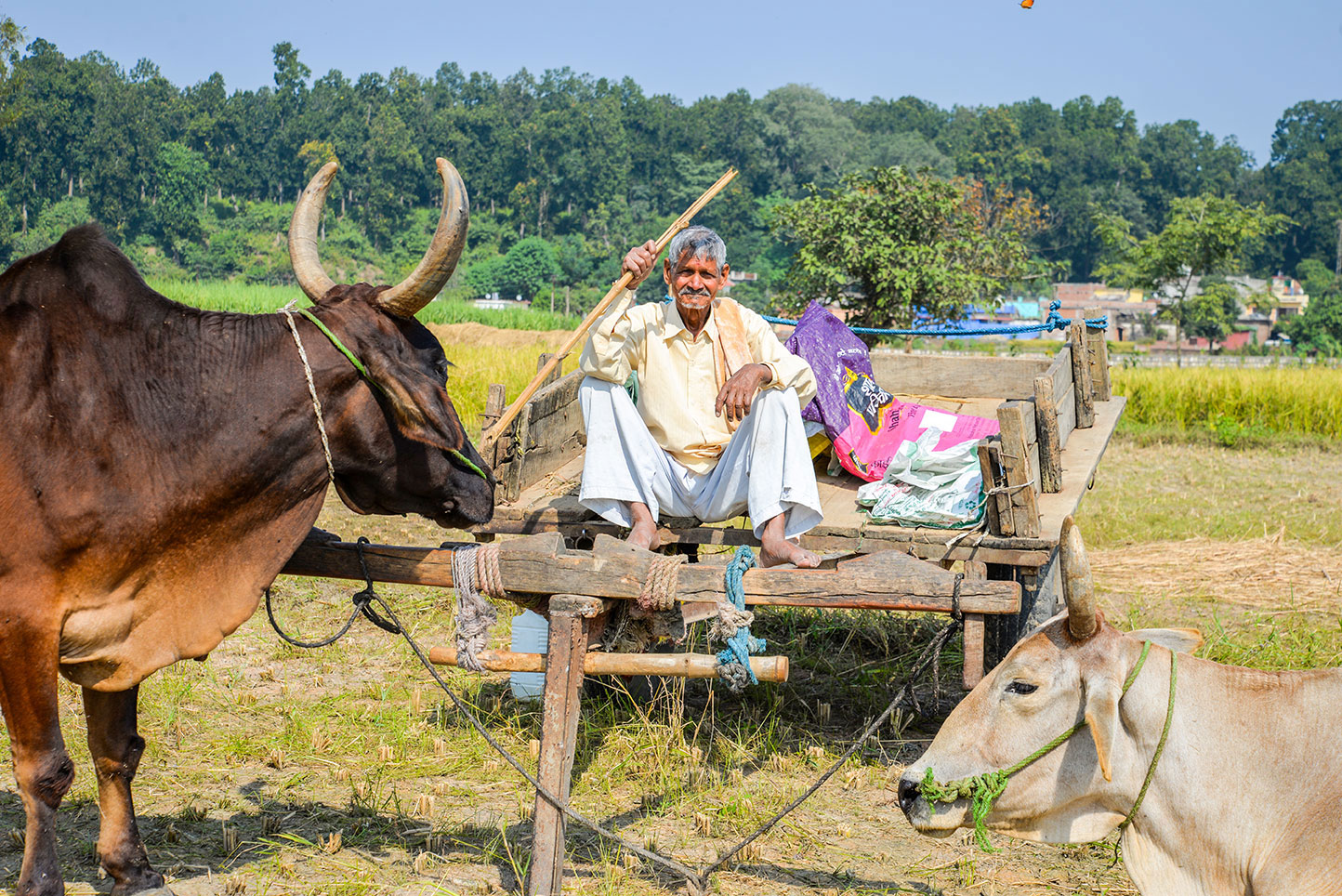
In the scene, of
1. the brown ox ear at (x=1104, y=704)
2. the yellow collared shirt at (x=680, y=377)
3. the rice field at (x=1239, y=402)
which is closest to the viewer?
the brown ox ear at (x=1104, y=704)

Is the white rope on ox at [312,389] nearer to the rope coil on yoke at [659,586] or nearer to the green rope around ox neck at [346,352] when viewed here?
the green rope around ox neck at [346,352]

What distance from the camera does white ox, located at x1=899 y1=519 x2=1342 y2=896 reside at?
2.31 m

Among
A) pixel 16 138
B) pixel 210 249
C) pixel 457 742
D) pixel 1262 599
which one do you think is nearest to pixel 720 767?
pixel 457 742

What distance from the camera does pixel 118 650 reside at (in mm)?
2787

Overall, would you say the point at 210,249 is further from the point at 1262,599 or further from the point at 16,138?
the point at 1262,599

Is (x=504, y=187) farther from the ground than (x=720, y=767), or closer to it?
farther from the ground

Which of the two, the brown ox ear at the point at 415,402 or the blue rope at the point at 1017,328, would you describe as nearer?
the brown ox ear at the point at 415,402

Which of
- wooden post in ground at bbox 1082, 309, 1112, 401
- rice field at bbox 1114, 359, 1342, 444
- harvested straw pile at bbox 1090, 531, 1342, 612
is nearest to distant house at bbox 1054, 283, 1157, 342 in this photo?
rice field at bbox 1114, 359, 1342, 444

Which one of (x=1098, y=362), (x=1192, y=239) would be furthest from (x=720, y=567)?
(x=1192, y=239)

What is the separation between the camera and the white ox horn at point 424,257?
272cm

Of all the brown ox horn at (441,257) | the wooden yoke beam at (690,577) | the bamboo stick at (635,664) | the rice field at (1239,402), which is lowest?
the rice field at (1239,402)


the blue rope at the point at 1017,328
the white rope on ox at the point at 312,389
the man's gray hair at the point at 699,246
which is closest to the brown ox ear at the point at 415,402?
the white rope on ox at the point at 312,389

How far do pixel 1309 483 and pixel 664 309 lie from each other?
27.7 ft

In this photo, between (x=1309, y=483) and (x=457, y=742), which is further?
(x=1309, y=483)
